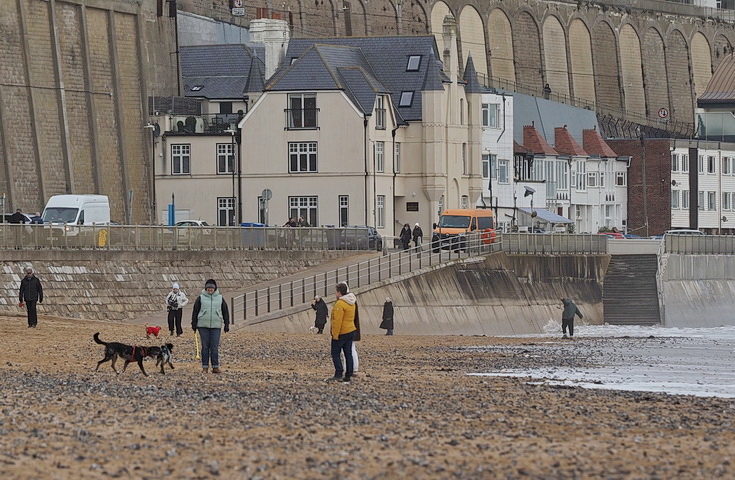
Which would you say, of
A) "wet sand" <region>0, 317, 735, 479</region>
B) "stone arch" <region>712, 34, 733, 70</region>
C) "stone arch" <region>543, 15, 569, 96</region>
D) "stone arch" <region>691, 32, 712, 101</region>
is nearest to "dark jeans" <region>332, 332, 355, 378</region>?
"wet sand" <region>0, 317, 735, 479</region>

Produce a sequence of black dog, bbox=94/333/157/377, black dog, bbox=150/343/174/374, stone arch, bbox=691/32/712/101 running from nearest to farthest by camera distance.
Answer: black dog, bbox=94/333/157/377 < black dog, bbox=150/343/174/374 < stone arch, bbox=691/32/712/101

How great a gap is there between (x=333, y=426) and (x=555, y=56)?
102566 millimetres

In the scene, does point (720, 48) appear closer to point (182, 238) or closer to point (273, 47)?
point (273, 47)

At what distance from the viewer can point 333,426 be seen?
2281 cm

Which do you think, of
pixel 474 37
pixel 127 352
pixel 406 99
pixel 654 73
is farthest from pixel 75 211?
pixel 654 73

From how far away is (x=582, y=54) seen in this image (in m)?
127

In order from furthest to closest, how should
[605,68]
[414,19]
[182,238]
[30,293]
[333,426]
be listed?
[605,68] < [414,19] < [182,238] < [30,293] < [333,426]

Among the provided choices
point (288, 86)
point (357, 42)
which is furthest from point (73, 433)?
point (357, 42)

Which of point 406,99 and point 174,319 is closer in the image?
point 174,319

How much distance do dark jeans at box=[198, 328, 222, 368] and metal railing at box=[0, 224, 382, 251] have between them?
62.3 feet

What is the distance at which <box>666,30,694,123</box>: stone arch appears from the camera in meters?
134

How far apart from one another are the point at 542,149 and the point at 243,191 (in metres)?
26.0

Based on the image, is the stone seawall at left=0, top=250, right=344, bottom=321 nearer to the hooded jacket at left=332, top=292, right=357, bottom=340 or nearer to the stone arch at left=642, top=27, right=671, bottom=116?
the hooded jacket at left=332, top=292, right=357, bottom=340

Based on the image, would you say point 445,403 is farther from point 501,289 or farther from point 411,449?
point 501,289
